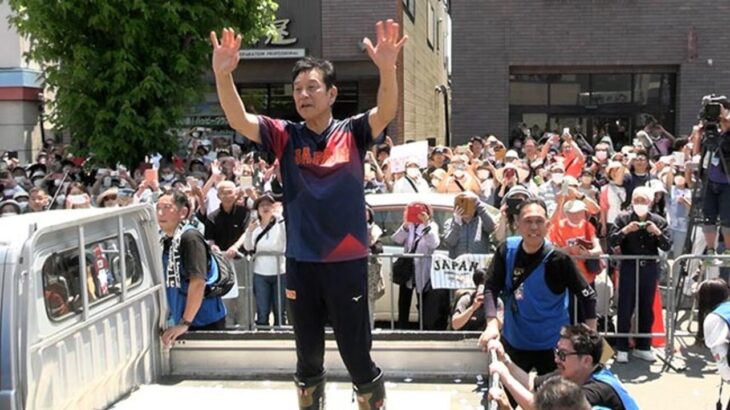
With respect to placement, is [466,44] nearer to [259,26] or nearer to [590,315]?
[259,26]

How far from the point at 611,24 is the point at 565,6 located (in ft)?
3.83

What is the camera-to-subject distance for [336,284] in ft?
11.3

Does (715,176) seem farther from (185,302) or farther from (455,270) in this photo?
(185,302)

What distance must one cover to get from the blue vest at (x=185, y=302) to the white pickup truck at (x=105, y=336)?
A: 41 centimetres

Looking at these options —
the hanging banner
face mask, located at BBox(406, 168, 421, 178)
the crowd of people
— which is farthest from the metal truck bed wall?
face mask, located at BBox(406, 168, 421, 178)

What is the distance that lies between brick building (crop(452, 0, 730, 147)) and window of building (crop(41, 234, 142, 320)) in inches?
630

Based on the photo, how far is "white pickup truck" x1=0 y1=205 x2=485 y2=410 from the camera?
9.75ft

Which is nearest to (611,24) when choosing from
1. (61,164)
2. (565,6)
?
(565,6)

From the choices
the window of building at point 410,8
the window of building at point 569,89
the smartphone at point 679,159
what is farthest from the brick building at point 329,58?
the smartphone at point 679,159

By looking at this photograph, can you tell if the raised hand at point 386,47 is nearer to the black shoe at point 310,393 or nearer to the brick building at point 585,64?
the black shoe at point 310,393

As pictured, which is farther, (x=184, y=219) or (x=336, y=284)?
(x=184, y=219)

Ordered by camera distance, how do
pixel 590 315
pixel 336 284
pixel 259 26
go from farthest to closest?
1. pixel 259 26
2. pixel 590 315
3. pixel 336 284

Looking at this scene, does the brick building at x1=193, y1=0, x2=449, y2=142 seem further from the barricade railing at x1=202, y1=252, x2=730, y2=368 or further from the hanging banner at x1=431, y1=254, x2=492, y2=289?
the hanging banner at x1=431, y1=254, x2=492, y2=289

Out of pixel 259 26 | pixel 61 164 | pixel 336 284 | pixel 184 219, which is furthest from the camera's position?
pixel 61 164
